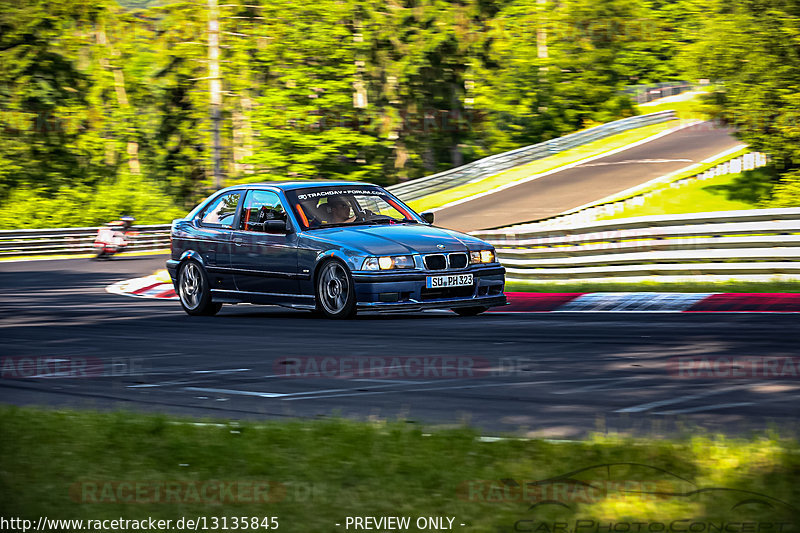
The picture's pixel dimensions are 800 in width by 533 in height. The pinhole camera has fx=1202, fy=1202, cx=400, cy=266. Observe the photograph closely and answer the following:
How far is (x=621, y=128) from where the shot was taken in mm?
47781

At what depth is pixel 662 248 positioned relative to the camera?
1609cm

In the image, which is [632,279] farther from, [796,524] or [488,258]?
[796,524]

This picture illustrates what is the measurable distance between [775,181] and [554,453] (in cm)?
3095

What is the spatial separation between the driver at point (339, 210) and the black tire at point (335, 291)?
97 centimetres

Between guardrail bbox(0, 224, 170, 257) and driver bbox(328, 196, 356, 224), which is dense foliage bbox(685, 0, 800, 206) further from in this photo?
driver bbox(328, 196, 356, 224)

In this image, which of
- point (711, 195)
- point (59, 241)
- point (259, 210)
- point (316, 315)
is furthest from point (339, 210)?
point (59, 241)

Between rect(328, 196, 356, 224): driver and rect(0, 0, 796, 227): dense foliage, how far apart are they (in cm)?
3552

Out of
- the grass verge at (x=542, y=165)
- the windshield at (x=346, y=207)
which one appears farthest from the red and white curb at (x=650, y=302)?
the grass verge at (x=542, y=165)

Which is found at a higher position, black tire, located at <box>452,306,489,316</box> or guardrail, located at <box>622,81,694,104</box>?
guardrail, located at <box>622,81,694,104</box>

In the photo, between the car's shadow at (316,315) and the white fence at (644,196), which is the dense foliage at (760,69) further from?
the car's shadow at (316,315)

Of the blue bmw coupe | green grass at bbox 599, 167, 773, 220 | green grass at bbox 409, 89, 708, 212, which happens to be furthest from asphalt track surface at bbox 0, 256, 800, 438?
green grass at bbox 409, 89, 708, 212

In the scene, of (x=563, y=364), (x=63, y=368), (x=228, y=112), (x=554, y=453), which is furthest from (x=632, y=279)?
(x=228, y=112)

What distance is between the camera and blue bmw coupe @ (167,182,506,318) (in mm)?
12781

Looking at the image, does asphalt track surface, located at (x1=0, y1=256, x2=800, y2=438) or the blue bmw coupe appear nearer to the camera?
asphalt track surface, located at (x1=0, y1=256, x2=800, y2=438)
